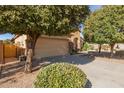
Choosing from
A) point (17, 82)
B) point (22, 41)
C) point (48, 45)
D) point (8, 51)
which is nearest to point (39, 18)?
point (17, 82)

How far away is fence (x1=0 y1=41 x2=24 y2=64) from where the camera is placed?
21.7 m

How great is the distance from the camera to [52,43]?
29047mm

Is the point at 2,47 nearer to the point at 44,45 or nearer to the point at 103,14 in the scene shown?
the point at 44,45

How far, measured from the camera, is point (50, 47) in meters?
28.6

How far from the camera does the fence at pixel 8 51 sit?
21.7 metres

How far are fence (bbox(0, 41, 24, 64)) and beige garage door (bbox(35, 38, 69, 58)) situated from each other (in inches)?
90.1

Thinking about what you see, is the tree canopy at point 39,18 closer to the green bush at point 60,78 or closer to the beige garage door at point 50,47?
the green bush at point 60,78

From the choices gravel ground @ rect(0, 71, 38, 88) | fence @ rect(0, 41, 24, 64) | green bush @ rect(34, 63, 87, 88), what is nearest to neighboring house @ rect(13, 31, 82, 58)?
fence @ rect(0, 41, 24, 64)

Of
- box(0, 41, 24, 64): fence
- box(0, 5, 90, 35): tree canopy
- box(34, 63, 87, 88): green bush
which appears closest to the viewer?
box(34, 63, 87, 88): green bush

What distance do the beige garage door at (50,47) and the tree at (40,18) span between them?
12108 millimetres

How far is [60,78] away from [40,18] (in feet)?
15.5

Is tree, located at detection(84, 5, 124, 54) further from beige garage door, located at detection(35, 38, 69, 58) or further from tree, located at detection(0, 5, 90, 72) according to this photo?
tree, located at detection(0, 5, 90, 72)
